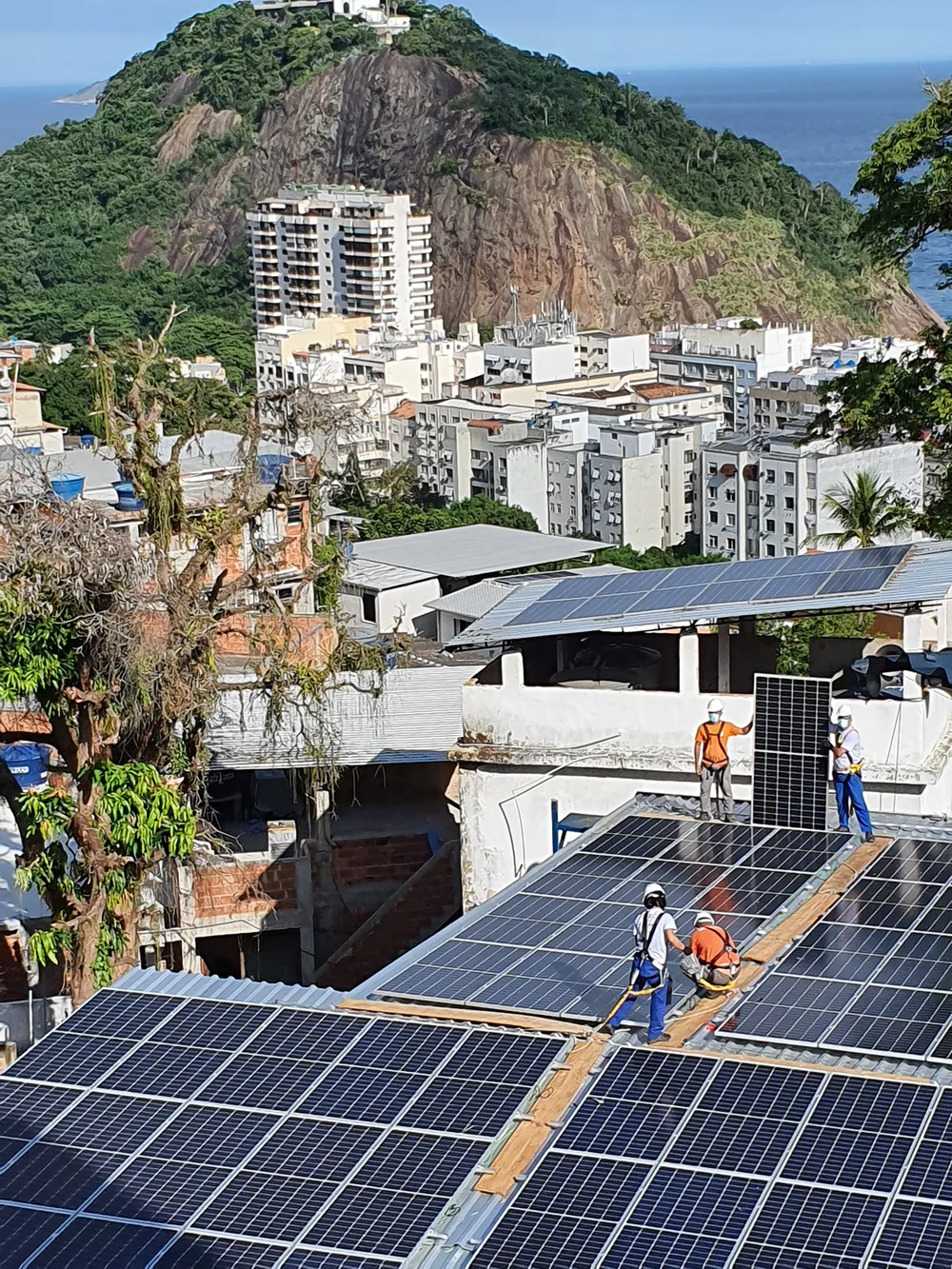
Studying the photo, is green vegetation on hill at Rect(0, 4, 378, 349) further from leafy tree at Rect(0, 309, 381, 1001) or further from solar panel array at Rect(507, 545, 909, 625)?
leafy tree at Rect(0, 309, 381, 1001)

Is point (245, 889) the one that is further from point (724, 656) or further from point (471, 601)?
point (471, 601)

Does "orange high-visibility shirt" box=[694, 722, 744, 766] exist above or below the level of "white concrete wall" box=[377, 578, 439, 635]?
above

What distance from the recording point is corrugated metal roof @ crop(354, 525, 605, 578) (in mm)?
47438

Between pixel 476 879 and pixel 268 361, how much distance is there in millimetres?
115567

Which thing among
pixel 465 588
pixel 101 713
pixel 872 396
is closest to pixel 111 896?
pixel 101 713

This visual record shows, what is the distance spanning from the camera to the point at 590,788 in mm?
17375

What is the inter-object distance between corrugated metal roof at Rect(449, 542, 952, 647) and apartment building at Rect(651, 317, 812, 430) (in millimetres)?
98860

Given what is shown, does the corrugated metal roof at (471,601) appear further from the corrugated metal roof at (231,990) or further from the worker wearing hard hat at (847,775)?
the corrugated metal roof at (231,990)

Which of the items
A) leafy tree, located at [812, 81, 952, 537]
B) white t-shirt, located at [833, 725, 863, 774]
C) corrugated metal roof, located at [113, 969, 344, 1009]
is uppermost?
leafy tree, located at [812, 81, 952, 537]

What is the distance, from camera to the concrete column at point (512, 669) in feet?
57.5

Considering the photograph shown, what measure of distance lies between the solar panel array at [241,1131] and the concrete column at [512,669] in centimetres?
692

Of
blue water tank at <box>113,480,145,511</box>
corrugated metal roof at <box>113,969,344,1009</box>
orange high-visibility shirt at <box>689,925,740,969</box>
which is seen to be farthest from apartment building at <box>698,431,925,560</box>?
corrugated metal roof at <box>113,969,344,1009</box>

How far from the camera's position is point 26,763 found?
1872 centimetres

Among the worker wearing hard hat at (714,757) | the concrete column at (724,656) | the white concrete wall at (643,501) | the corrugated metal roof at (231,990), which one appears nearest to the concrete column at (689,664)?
the concrete column at (724,656)
